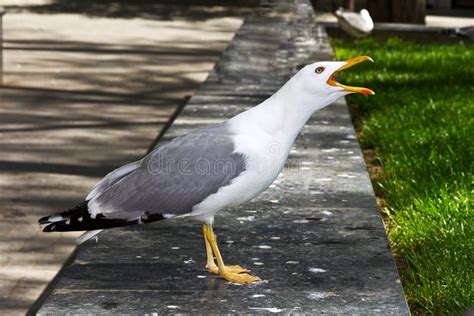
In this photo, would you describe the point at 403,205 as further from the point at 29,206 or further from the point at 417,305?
the point at 29,206

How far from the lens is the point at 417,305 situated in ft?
15.4

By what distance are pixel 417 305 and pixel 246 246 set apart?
72cm

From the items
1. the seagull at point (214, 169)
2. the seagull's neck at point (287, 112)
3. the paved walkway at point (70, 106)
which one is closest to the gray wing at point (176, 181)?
the seagull at point (214, 169)

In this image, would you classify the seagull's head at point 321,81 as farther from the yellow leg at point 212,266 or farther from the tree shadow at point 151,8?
the tree shadow at point 151,8

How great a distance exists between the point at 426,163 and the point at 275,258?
8.81 feet

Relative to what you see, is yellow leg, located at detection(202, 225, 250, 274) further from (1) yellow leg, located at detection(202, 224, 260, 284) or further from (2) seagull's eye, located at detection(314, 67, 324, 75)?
(2) seagull's eye, located at detection(314, 67, 324, 75)

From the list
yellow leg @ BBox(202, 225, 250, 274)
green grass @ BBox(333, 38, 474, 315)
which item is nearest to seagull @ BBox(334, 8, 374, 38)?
green grass @ BBox(333, 38, 474, 315)

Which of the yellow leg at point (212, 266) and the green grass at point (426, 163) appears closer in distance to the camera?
the yellow leg at point (212, 266)

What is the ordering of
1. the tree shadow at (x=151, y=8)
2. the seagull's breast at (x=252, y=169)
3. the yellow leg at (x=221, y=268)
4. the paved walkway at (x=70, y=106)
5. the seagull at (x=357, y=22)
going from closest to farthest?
the seagull's breast at (x=252, y=169) → the yellow leg at (x=221, y=268) → the paved walkway at (x=70, y=106) → the seagull at (x=357, y=22) → the tree shadow at (x=151, y=8)

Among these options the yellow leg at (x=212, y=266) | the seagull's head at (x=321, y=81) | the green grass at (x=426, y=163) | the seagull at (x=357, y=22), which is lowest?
the seagull at (x=357, y=22)

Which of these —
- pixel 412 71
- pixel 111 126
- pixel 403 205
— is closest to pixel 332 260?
pixel 403 205

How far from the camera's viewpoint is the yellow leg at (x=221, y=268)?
4.09m

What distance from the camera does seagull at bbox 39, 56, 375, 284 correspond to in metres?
3.92

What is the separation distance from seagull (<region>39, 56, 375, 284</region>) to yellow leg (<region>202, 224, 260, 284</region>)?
6 cm
